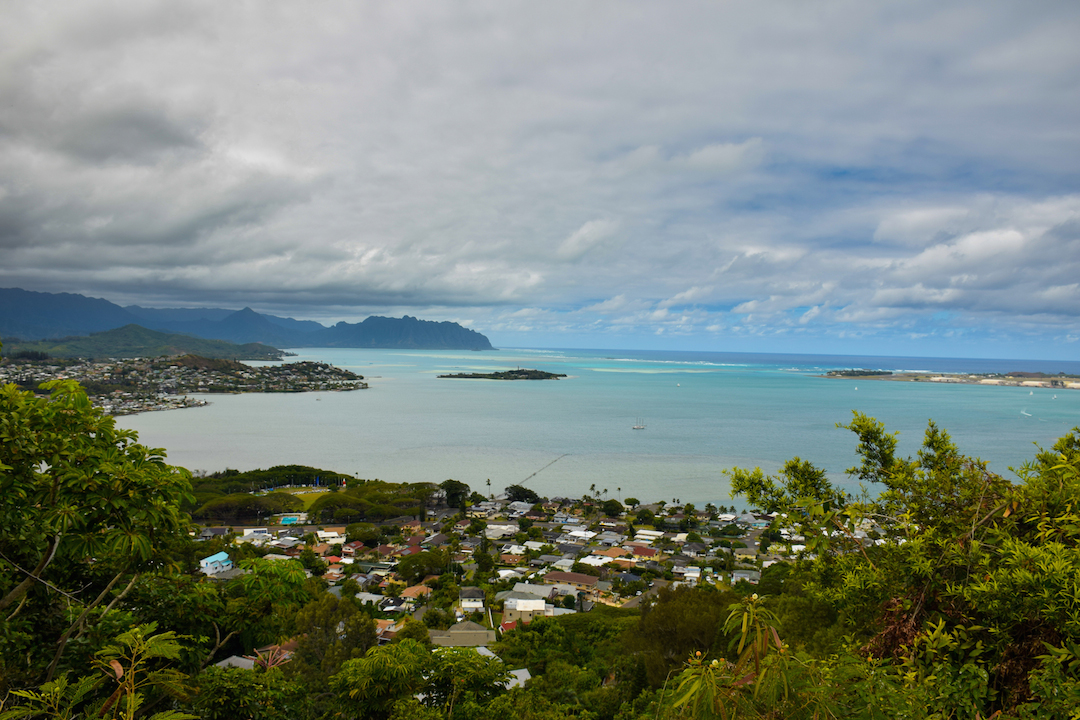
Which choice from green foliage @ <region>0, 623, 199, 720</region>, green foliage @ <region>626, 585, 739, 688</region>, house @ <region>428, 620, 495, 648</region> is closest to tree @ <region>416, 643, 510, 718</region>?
green foliage @ <region>0, 623, 199, 720</region>

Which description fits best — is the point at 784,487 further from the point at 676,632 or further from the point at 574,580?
the point at 574,580

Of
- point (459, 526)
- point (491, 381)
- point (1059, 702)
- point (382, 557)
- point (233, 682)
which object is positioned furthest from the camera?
point (491, 381)

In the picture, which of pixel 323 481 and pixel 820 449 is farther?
pixel 820 449

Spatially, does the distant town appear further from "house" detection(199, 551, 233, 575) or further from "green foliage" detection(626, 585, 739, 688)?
"green foliage" detection(626, 585, 739, 688)

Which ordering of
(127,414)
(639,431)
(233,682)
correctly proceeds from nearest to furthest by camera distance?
(233,682)
(639,431)
(127,414)

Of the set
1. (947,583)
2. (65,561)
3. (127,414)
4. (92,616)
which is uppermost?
(947,583)

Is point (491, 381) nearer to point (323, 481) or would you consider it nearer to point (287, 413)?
point (287, 413)

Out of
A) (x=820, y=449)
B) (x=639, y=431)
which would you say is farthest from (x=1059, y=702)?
(x=639, y=431)
